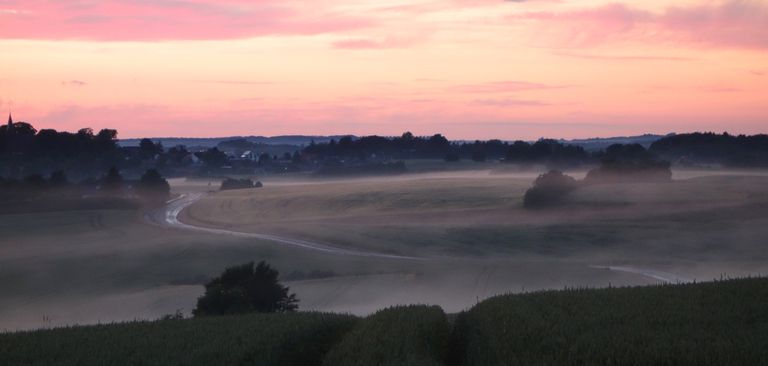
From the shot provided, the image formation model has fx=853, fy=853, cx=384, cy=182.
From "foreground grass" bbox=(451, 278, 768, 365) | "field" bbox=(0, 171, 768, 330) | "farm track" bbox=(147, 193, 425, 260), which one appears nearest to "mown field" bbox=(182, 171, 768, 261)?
"field" bbox=(0, 171, 768, 330)

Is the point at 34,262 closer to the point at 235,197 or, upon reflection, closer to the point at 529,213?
the point at 529,213

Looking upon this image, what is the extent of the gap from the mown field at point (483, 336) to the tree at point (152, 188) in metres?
66.3

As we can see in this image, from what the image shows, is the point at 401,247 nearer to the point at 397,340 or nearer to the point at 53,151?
the point at 397,340

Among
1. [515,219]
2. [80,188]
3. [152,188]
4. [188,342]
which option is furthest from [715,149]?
[188,342]

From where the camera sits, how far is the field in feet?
94.7

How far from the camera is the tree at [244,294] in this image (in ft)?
58.6

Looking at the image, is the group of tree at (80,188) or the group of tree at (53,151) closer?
the group of tree at (80,188)

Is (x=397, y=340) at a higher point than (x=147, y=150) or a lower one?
lower

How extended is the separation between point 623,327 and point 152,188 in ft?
237

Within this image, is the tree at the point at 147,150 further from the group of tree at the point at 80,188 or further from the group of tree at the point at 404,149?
the group of tree at the point at 80,188

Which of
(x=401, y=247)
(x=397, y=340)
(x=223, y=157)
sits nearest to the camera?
(x=397, y=340)

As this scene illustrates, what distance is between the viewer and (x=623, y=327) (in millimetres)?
9820

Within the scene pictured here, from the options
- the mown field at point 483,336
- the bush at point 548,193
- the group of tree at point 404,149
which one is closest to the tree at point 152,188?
the bush at point 548,193

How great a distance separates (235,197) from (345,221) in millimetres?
22562
